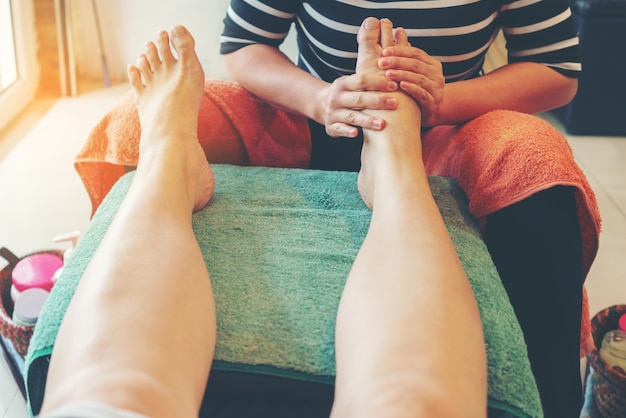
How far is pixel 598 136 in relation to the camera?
223 centimetres

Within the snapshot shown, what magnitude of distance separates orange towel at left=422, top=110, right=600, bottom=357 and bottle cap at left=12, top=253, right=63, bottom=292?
76 centimetres

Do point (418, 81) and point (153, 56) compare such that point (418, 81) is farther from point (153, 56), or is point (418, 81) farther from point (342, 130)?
point (153, 56)

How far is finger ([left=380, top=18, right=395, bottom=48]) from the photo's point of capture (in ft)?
3.09

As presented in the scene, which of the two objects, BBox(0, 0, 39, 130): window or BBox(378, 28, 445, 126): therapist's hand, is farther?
BBox(0, 0, 39, 130): window

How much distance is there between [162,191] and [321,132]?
1.44 ft

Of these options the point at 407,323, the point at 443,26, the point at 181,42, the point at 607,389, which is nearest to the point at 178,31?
the point at 181,42

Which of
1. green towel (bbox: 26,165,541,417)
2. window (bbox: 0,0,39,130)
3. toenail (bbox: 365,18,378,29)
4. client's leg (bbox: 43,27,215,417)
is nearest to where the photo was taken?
client's leg (bbox: 43,27,215,417)

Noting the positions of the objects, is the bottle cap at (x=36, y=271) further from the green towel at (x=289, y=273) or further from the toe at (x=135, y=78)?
the toe at (x=135, y=78)

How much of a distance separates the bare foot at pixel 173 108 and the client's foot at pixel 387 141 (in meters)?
0.25

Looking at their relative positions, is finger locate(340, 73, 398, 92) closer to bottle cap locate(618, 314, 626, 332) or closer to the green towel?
the green towel

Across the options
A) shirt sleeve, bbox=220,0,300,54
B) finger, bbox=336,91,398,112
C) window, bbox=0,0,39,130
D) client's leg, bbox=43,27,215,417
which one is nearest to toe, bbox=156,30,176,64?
shirt sleeve, bbox=220,0,300,54

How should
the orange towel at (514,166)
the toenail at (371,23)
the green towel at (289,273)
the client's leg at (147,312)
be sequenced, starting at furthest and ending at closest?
1. the toenail at (371,23)
2. the orange towel at (514,166)
3. the green towel at (289,273)
4. the client's leg at (147,312)

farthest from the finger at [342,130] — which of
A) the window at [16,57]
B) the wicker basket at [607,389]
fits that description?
the window at [16,57]

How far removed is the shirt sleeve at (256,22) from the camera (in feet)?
3.56
